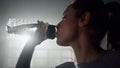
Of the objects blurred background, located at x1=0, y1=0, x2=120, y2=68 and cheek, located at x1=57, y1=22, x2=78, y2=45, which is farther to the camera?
blurred background, located at x1=0, y1=0, x2=120, y2=68

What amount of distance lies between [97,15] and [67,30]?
7 cm

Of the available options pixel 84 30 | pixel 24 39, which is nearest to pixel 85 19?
pixel 84 30

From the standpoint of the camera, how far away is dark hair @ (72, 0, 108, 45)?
2.16 ft

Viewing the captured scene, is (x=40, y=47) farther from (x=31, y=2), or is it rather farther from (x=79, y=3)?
(x=79, y=3)

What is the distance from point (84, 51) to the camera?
65 centimetres

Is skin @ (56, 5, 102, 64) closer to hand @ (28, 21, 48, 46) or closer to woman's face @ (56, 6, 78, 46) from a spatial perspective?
woman's face @ (56, 6, 78, 46)

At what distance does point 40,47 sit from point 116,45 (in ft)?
8.48

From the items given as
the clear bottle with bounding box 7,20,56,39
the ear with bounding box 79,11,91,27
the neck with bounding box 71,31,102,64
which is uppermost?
the ear with bounding box 79,11,91,27

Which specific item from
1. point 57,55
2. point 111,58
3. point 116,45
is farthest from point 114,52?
point 57,55

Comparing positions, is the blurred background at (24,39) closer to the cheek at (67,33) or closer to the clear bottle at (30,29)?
the clear bottle at (30,29)

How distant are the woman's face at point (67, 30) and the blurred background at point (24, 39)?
8.29ft

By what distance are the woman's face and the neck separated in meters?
0.02

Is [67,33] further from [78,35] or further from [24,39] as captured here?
[24,39]

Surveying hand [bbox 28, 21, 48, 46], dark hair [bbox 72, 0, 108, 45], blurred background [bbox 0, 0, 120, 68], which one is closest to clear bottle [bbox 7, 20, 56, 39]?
hand [bbox 28, 21, 48, 46]
